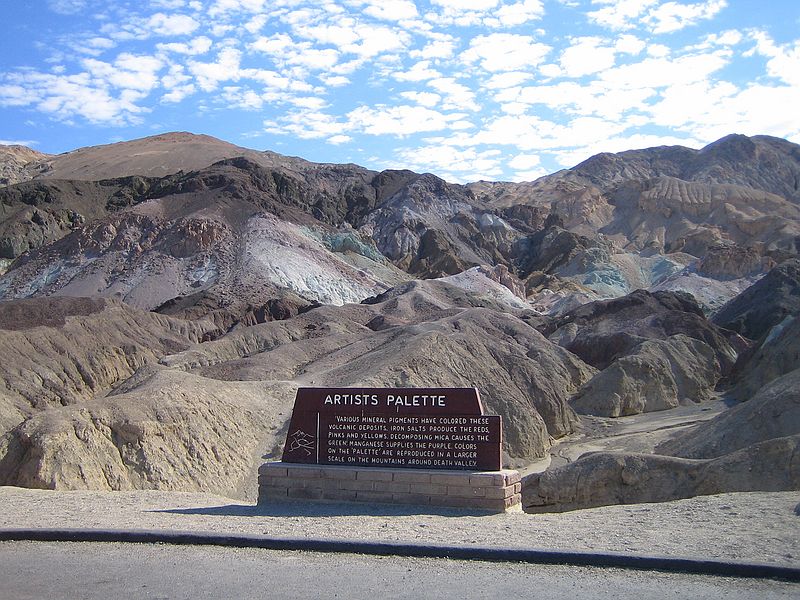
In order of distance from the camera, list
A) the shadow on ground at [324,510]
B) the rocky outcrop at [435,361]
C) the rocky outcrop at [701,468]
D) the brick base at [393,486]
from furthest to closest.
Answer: the rocky outcrop at [435,361], the rocky outcrop at [701,468], the brick base at [393,486], the shadow on ground at [324,510]

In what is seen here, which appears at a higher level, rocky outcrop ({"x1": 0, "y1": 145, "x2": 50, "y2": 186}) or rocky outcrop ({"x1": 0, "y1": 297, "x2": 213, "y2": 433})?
rocky outcrop ({"x1": 0, "y1": 145, "x2": 50, "y2": 186})

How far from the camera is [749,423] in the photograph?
26.4m

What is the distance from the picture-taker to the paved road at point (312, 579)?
7461 mm

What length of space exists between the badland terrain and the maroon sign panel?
7.97m

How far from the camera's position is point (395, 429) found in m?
13.3

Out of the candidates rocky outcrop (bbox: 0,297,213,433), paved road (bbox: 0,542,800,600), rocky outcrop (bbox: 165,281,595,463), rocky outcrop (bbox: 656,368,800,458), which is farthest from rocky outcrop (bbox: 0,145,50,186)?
paved road (bbox: 0,542,800,600)

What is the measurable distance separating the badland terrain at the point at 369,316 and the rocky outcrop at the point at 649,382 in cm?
15

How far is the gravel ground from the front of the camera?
9.13 meters

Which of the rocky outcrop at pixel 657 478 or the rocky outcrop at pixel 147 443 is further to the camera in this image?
the rocky outcrop at pixel 147 443

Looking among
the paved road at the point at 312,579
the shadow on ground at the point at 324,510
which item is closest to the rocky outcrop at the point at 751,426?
the shadow on ground at the point at 324,510

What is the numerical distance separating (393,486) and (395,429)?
918mm

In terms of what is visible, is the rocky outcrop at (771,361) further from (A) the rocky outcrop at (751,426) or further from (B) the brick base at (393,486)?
(B) the brick base at (393,486)

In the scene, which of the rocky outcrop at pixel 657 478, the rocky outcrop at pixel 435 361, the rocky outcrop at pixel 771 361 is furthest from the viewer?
the rocky outcrop at pixel 771 361

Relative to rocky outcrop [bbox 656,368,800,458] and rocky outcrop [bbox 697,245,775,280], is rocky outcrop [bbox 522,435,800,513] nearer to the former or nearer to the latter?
rocky outcrop [bbox 656,368,800,458]
